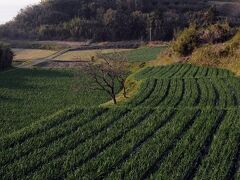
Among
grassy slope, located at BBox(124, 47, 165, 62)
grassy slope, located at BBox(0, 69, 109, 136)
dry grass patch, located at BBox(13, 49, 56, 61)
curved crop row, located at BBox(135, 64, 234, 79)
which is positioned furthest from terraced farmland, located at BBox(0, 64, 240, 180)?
dry grass patch, located at BBox(13, 49, 56, 61)

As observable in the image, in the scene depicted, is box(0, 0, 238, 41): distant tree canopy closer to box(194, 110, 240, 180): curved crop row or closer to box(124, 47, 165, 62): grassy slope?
box(124, 47, 165, 62): grassy slope

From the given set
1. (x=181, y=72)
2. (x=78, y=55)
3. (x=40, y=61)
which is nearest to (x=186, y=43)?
(x=181, y=72)

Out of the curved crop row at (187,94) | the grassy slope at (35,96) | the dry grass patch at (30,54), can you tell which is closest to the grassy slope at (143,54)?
the dry grass patch at (30,54)

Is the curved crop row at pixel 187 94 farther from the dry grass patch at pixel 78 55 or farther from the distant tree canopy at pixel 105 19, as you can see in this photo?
the distant tree canopy at pixel 105 19

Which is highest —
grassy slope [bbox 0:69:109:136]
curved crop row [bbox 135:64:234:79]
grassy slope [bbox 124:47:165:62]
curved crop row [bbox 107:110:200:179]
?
curved crop row [bbox 107:110:200:179]

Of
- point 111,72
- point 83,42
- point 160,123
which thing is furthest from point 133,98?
point 83,42

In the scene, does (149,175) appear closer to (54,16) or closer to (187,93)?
(187,93)
